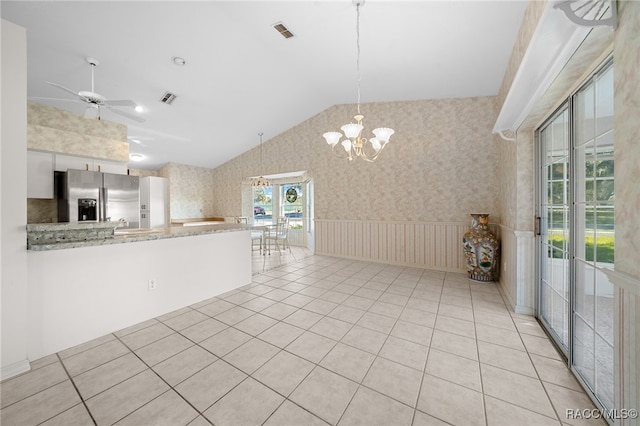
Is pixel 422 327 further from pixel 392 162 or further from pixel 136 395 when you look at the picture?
pixel 392 162

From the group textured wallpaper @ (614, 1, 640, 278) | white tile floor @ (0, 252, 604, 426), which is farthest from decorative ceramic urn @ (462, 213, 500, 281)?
textured wallpaper @ (614, 1, 640, 278)

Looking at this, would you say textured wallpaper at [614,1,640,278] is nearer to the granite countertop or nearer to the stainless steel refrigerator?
the granite countertop

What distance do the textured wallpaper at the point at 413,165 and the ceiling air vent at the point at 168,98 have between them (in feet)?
9.29

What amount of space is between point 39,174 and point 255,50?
156 inches

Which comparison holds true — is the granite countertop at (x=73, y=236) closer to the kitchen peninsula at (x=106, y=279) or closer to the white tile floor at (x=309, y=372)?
the kitchen peninsula at (x=106, y=279)

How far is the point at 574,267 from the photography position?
5.65 ft

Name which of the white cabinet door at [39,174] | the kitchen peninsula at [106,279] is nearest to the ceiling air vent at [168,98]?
the white cabinet door at [39,174]

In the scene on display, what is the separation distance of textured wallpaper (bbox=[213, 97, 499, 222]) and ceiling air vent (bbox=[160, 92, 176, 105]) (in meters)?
2.83

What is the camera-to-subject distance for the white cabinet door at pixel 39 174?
3.61 metres

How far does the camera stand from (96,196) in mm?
4211

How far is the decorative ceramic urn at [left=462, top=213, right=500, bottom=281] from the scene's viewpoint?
3502mm

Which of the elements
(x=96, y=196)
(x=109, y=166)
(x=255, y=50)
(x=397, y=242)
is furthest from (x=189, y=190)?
(x=397, y=242)

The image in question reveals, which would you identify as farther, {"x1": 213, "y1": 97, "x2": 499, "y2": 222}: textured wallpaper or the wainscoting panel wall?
the wainscoting panel wall

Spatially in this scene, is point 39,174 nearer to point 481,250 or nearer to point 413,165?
point 413,165
